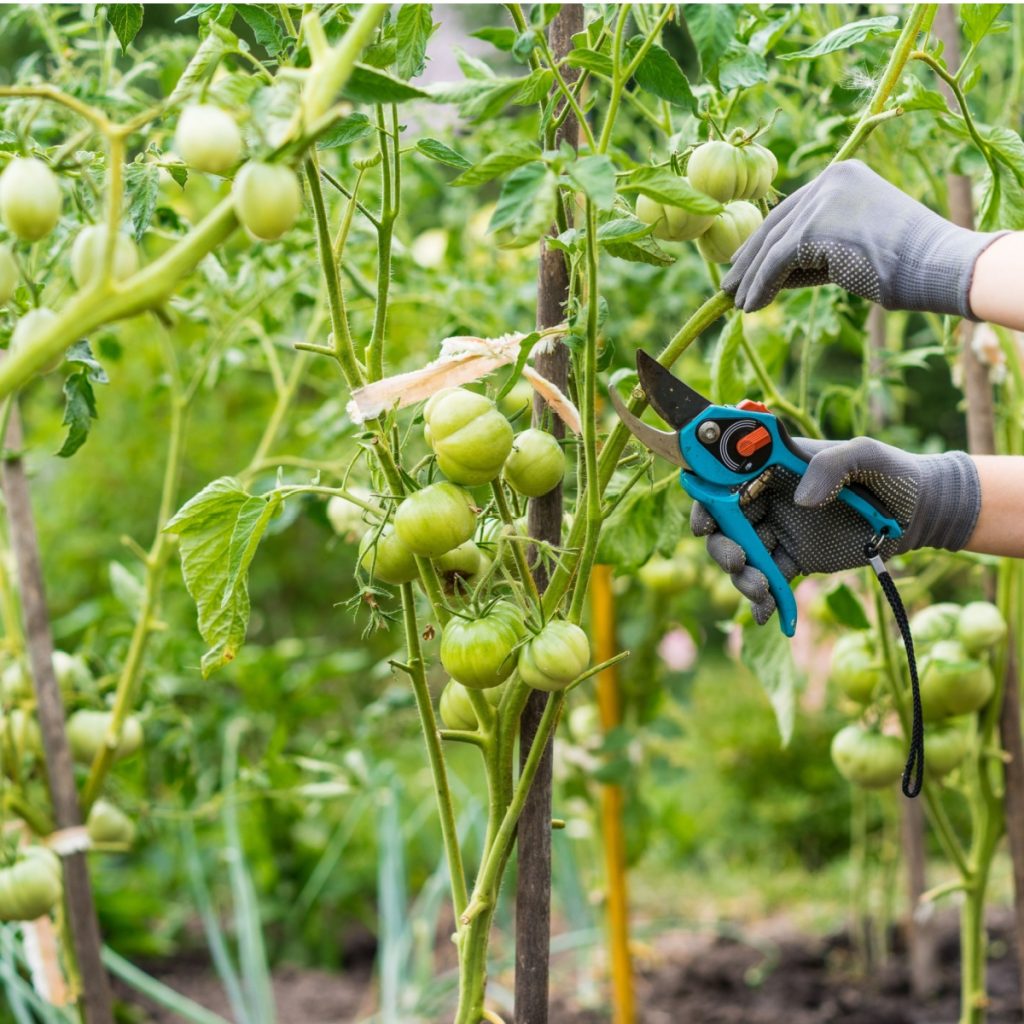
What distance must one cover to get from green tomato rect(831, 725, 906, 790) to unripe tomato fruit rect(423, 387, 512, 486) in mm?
740

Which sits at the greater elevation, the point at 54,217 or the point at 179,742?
the point at 54,217

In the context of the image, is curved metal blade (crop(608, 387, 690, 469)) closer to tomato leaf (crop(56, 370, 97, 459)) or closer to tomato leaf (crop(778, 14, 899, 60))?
tomato leaf (crop(778, 14, 899, 60))

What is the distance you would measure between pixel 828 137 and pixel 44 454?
2267 millimetres

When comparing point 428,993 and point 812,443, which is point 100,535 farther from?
point 812,443

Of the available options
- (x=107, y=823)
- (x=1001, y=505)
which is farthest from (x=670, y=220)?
(x=107, y=823)

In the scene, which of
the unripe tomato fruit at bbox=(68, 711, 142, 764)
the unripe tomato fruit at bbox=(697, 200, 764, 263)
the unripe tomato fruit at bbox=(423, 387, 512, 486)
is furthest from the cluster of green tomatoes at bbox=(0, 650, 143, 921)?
the unripe tomato fruit at bbox=(697, 200, 764, 263)

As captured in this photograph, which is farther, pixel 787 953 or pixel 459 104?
pixel 787 953

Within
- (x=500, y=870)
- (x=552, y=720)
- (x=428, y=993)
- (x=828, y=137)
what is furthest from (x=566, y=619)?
(x=428, y=993)

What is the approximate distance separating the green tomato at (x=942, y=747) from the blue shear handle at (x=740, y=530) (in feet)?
1.70

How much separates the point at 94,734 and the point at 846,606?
0.86 metres

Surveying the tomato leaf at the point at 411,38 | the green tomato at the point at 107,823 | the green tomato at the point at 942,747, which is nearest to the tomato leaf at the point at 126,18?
the tomato leaf at the point at 411,38

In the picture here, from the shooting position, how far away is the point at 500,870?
2.55ft

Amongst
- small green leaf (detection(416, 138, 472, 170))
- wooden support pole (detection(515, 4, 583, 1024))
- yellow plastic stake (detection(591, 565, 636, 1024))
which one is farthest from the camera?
yellow plastic stake (detection(591, 565, 636, 1024))

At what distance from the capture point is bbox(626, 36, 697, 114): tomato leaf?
0.70 m
